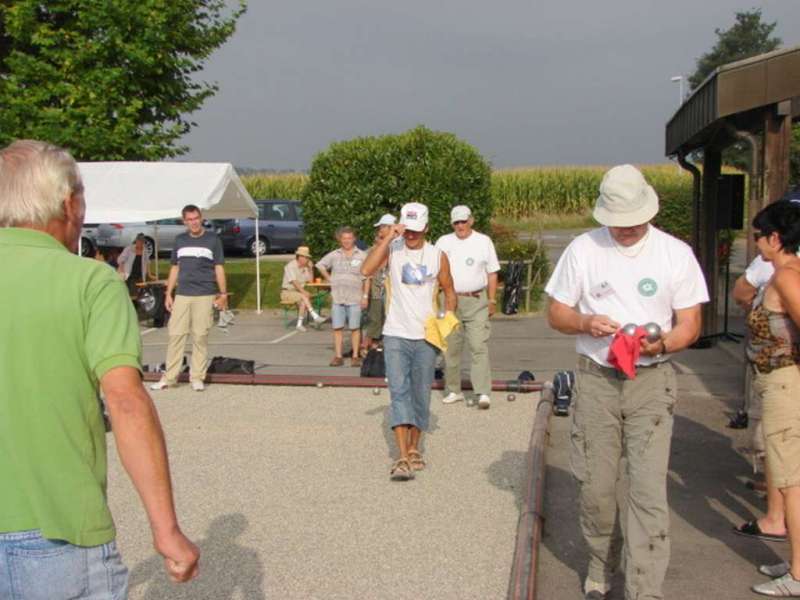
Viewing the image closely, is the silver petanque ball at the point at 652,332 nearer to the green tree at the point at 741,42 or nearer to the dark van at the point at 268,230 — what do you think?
the dark van at the point at 268,230

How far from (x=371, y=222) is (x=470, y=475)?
12.0 m

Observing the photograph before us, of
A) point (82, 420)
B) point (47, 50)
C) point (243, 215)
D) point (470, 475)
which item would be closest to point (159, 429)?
point (82, 420)

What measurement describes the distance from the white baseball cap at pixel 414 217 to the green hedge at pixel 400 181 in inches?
440

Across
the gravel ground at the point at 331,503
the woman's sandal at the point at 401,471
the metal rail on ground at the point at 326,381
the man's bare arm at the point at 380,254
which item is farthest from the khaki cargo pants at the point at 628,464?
the metal rail on ground at the point at 326,381

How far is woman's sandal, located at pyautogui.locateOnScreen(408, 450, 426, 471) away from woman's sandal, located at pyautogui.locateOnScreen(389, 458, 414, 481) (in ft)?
0.24

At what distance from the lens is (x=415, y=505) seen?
6.59 meters

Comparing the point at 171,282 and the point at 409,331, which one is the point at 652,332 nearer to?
the point at 409,331

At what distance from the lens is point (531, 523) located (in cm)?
565

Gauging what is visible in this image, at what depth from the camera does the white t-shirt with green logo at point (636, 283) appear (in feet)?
15.1

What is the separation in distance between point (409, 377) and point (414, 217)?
1.20 meters

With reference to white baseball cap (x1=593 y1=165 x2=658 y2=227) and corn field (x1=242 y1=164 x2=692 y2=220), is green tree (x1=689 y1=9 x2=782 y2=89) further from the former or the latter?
white baseball cap (x1=593 y1=165 x2=658 y2=227)

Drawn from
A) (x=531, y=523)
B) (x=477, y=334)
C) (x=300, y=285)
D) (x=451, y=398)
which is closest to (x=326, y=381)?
(x=451, y=398)

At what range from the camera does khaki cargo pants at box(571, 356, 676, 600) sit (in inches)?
176

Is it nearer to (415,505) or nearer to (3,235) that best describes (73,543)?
(3,235)
